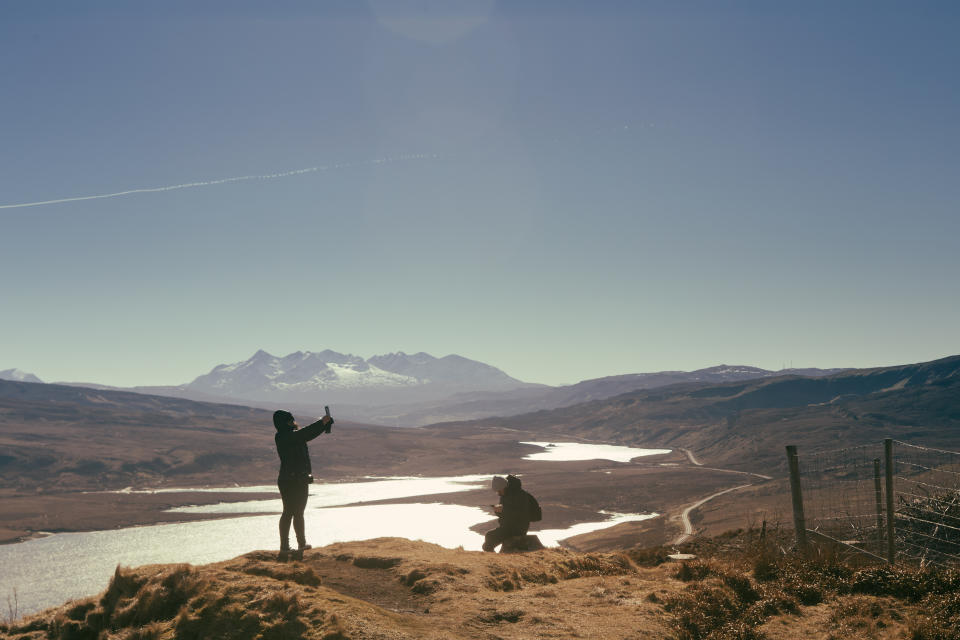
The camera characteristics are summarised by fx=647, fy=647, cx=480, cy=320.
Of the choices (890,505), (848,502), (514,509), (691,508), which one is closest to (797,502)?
(890,505)

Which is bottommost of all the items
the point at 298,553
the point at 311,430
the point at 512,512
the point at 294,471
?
the point at 512,512

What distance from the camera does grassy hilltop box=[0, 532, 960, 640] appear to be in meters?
8.50

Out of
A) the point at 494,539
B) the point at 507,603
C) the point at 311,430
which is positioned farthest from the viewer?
the point at 494,539

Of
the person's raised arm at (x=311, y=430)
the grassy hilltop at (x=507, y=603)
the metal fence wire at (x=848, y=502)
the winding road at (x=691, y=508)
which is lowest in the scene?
the winding road at (x=691, y=508)

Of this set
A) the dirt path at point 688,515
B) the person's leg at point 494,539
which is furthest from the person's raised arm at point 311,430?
the dirt path at point 688,515

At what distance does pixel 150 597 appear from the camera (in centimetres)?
894

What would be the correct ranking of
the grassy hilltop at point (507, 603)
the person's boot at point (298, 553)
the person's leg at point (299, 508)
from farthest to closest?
the person's leg at point (299, 508) < the person's boot at point (298, 553) < the grassy hilltop at point (507, 603)

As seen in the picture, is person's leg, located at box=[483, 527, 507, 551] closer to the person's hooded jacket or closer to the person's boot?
the person's hooded jacket

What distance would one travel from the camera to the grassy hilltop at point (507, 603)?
335 inches

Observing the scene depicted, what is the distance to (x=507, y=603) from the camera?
401 inches

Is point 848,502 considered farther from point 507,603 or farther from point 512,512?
point 507,603

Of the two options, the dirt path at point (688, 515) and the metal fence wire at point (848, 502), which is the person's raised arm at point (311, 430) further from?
the dirt path at point (688, 515)

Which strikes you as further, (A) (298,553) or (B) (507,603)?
(A) (298,553)

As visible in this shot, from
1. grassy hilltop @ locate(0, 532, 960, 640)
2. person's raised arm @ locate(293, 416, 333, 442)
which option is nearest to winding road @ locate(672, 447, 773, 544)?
grassy hilltop @ locate(0, 532, 960, 640)
